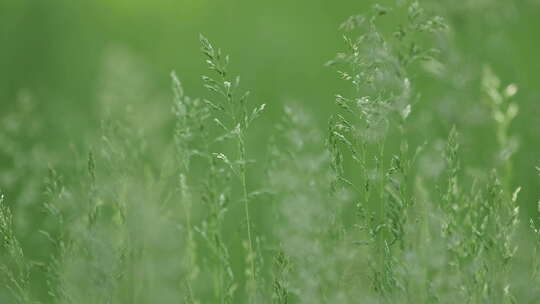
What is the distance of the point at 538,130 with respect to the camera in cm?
464

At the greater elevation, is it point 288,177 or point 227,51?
point 227,51

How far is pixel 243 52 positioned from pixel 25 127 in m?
1.99

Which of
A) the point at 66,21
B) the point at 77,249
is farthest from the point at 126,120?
the point at 66,21

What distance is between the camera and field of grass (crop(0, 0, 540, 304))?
2291 millimetres

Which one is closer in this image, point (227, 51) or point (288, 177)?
point (288, 177)

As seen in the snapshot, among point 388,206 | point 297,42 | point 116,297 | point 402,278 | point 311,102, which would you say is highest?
point 297,42

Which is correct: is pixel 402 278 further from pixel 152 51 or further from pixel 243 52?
pixel 152 51

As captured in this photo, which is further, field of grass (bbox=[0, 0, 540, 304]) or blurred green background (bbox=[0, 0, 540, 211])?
blurred green background (bbox=[0, 0, 540, 211])

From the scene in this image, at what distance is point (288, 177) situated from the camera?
241 centimetres

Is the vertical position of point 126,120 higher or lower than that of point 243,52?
lower

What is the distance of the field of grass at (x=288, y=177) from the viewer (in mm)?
2291

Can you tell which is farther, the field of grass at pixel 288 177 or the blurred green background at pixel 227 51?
the blurred green background at pixel 227 51

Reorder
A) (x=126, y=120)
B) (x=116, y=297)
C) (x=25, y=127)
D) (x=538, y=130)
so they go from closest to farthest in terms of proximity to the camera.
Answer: (x=116, y=297) → (x=126, y=120) → (x=538, y=130) → (x=25, y=127)

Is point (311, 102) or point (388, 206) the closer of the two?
point (388, 206)
